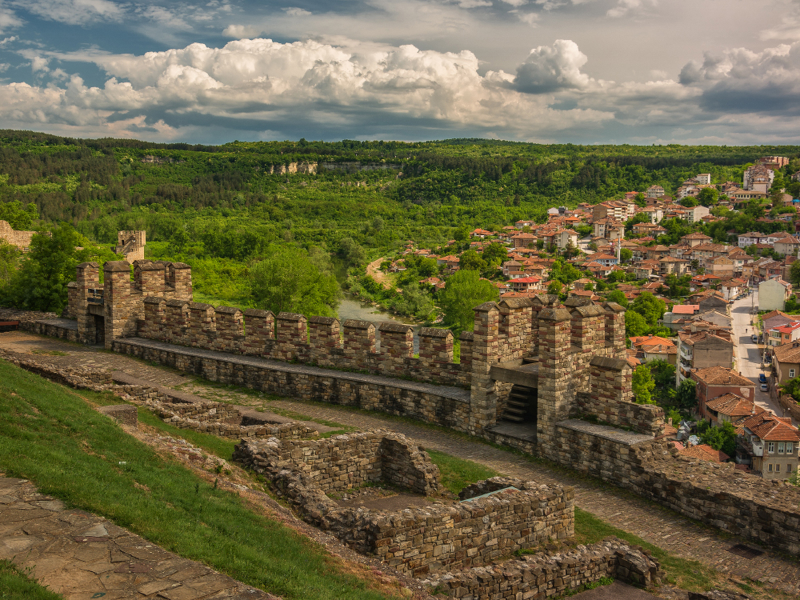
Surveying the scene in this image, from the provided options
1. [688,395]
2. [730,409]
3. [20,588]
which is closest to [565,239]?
[688,395]

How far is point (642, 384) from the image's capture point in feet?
215

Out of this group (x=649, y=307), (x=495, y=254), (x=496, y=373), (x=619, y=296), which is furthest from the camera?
(x=495, y=254)

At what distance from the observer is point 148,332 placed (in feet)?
55.5

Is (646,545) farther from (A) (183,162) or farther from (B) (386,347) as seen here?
(A) (183,162)

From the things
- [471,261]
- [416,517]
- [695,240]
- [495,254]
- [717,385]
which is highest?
[416,517]

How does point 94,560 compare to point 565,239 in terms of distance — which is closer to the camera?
point 94,560

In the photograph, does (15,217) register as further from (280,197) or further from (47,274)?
(280,197)

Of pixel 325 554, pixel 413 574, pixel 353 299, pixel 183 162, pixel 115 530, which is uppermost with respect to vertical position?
pixel 183 162

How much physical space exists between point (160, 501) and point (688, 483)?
6.89 meters

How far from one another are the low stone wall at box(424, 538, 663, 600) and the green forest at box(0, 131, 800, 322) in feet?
64.3

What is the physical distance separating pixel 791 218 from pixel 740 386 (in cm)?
8774

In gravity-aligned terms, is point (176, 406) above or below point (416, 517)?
below

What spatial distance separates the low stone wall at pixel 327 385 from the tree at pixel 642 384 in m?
56.2

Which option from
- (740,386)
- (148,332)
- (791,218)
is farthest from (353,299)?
(791,218)
